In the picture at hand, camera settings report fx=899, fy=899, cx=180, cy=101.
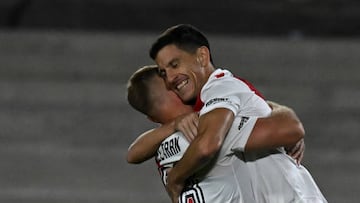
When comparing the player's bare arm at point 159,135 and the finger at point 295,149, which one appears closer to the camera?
the player's bare arm at point 159,135

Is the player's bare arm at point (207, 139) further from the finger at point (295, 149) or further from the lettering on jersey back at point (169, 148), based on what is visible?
the finger at point (295, 149)

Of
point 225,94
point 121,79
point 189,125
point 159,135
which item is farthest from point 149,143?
point 121,79

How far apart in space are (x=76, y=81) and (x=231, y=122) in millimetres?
3147

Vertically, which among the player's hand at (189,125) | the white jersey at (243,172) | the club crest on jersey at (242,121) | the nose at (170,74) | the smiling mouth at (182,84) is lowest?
the white jersey at (243,172)

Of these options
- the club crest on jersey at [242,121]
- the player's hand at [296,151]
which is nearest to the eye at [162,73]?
the club crest on jersey at [242,121]

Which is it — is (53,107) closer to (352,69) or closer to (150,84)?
(352,69)

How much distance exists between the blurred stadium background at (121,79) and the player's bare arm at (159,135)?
233 centimetres

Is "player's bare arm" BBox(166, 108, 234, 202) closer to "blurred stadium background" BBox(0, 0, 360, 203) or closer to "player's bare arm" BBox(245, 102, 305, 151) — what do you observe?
"player's bare arm" BBox(245, 102, 305, 151)

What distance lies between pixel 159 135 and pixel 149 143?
1.6 inches

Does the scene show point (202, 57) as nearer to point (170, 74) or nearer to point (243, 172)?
point (170, 74)

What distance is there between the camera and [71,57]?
5145 millimetres

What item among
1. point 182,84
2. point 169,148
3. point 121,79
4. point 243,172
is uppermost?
point 121,79

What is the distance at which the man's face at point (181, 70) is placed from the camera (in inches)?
83.2

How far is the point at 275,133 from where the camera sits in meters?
2.04
